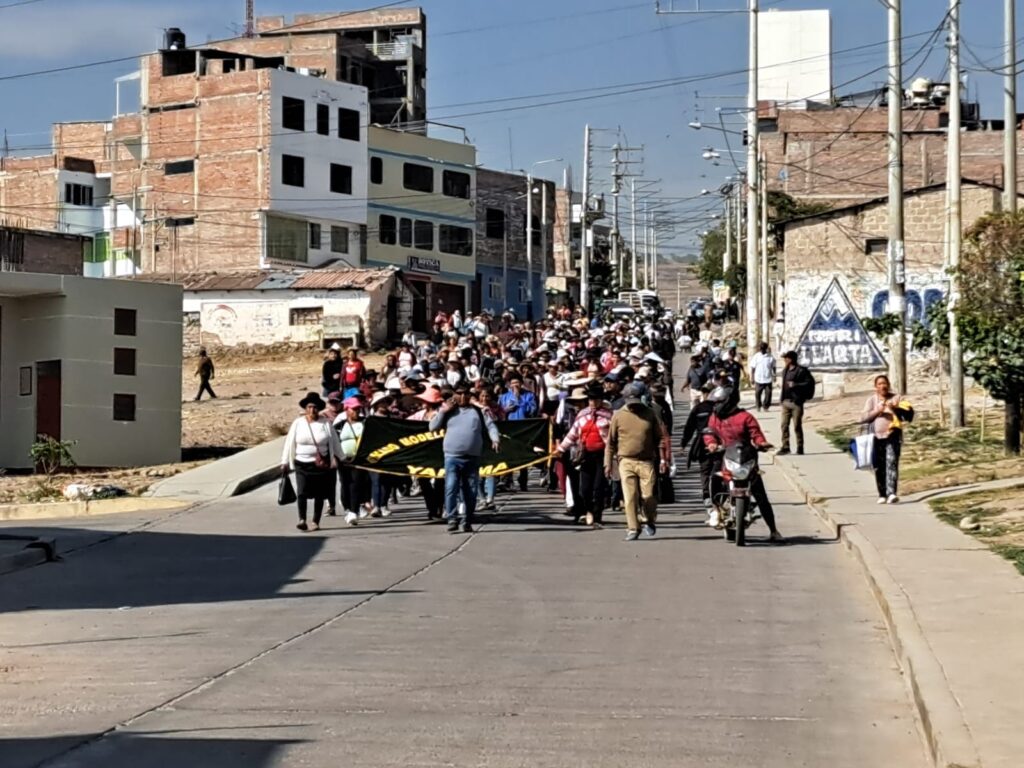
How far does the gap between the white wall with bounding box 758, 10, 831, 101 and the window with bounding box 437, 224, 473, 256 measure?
25.7m

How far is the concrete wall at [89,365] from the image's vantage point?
30922 mm

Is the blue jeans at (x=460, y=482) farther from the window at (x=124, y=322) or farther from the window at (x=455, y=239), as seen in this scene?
the window at (x=455, y=239)

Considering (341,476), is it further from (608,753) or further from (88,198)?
(88,198)

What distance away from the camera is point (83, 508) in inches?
963

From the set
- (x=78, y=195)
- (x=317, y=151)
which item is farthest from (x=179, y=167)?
(x=78, y=195)

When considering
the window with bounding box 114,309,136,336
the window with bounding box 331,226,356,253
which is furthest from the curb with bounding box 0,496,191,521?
the window with bounding box 331,226,356,253

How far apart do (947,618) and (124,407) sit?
2192 centimetres

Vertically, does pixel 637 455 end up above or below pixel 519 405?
below

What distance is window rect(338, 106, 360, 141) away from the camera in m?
79.4

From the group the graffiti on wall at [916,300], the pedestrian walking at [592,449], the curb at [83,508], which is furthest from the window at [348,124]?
the pedestrian walking at [592,449]

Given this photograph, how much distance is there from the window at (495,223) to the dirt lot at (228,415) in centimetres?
3182

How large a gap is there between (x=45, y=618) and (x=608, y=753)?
697cm

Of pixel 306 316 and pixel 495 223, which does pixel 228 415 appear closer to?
pixel 306 316

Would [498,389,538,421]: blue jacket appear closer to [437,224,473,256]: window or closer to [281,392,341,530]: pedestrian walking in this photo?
[281,392,341,530]: pedestrian walking
